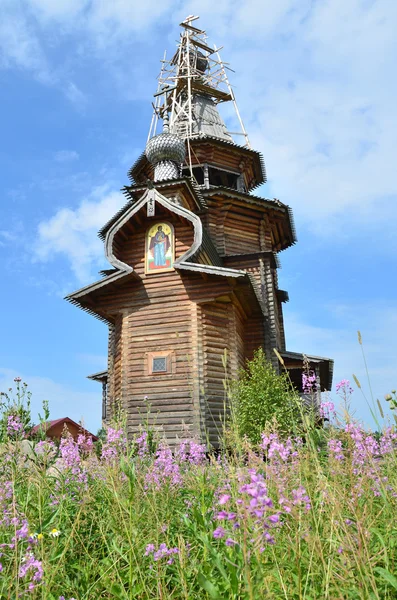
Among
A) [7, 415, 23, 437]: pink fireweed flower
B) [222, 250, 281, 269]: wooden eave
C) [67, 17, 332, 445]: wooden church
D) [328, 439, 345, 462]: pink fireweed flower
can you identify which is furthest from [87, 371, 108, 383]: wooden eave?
[328, 439, 345, 462]: pink fireweed flower

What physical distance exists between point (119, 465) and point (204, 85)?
90.2 feet

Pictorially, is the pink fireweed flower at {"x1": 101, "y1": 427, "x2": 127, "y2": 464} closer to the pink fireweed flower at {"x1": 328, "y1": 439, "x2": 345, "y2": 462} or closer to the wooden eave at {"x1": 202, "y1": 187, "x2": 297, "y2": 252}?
the pink fireweed flower at {"x1": 328, "y1": 439, "x2": 345, "y2": 462}

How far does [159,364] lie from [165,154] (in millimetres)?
9136

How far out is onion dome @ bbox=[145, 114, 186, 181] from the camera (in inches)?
735

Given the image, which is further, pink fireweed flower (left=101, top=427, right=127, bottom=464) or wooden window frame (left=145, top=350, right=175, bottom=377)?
wooden window frame (left=145, top=350, right=175, bottom=377)

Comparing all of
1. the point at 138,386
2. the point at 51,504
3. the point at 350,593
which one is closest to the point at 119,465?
the point at 51,504

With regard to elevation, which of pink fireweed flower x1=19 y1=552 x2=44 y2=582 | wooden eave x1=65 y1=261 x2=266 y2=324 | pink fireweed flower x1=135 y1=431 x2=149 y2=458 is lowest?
pink fireweed flower x1=19 y1=552 x2=44 y2=582

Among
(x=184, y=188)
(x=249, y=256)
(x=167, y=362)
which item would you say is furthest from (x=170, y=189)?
(x=167, y=362)

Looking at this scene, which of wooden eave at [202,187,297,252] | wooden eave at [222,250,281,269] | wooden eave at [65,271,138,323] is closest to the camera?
wooden eave at [65,271,138,323]

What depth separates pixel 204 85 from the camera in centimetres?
2683

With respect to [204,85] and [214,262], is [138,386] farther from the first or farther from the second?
[204,85]

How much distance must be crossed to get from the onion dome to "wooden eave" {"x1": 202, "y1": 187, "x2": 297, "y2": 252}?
65.2 inches

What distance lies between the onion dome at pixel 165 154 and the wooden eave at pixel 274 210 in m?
1.66

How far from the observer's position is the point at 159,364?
14125 millimetres
